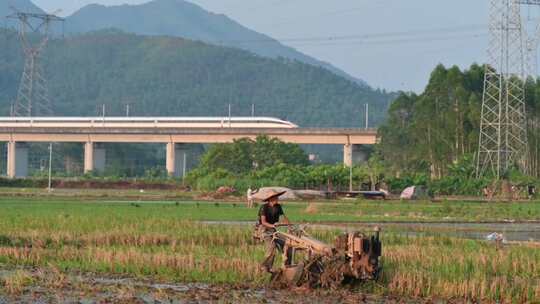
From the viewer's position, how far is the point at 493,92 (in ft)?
327

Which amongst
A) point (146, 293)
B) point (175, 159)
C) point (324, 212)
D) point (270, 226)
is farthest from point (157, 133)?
point (146, 293)

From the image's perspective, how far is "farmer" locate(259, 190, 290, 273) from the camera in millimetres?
23375

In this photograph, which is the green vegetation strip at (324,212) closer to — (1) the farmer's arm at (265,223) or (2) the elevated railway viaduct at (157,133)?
(1) the farmer's arm at (265,223)

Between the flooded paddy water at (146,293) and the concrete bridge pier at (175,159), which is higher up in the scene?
the concrete bridge pier at (175,159)

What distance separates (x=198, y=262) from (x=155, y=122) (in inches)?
4495

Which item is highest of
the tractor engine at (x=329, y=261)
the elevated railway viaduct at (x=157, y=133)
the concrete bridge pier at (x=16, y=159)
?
the elevated railway viaduct at (x=157, y=133)

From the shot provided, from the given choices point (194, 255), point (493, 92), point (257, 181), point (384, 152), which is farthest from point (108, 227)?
point (384, 152)

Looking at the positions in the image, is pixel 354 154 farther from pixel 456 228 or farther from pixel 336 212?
pixel 456 228

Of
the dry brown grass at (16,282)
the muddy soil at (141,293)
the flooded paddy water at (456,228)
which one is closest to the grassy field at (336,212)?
the flooded paddy water at (456,228)

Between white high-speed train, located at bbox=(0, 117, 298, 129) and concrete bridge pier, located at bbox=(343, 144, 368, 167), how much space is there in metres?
7.38

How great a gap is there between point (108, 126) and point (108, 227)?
103 meters

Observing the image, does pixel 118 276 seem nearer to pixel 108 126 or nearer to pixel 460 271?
pixel 460 271

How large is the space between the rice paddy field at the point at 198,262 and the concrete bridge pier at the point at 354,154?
8459cm

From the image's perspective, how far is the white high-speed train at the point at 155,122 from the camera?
135125 mm
